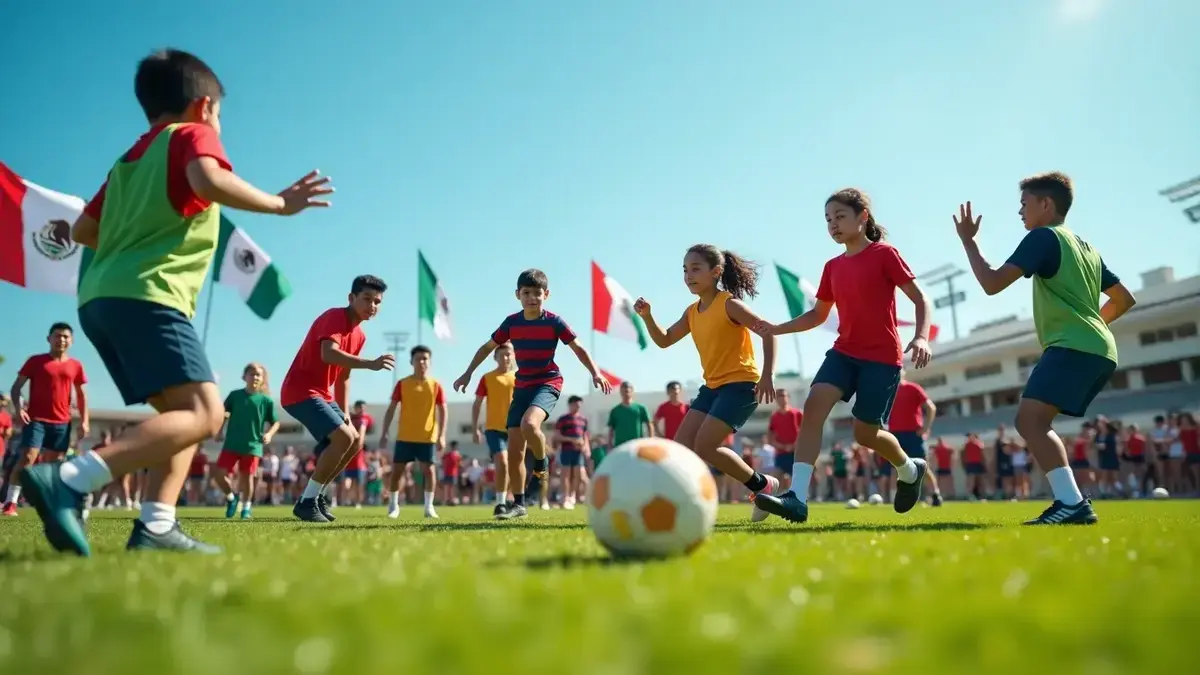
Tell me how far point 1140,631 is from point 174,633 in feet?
6.88

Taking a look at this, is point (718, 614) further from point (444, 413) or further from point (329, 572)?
point (444, 413)

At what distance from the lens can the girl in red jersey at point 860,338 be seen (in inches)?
232

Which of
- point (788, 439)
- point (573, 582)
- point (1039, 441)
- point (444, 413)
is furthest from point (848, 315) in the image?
point (788, 439)

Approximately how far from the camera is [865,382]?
594 cm

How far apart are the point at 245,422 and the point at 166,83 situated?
30.4ft

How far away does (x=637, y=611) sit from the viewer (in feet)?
5.80

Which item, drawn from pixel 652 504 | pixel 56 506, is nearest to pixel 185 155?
pixel 56 506

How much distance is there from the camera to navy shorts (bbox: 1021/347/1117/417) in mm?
5566

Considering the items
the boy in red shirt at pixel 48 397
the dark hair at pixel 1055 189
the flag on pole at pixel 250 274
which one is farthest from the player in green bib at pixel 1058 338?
the flag on pole at pixel 250 274

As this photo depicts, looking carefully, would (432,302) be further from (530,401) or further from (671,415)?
(530,401)

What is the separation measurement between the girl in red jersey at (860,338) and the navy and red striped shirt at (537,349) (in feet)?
10.6

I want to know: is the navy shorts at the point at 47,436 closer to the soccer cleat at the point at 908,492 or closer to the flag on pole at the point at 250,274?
the flag on pole at the point at 250,274

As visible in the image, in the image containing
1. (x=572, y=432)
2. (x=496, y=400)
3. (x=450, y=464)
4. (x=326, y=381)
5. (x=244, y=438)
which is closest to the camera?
(x=326, y=381)

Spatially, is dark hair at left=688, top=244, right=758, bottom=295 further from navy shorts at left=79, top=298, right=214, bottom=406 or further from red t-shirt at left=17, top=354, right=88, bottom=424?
red t-shirt at left=17, top=354, right=88, bottom=424
